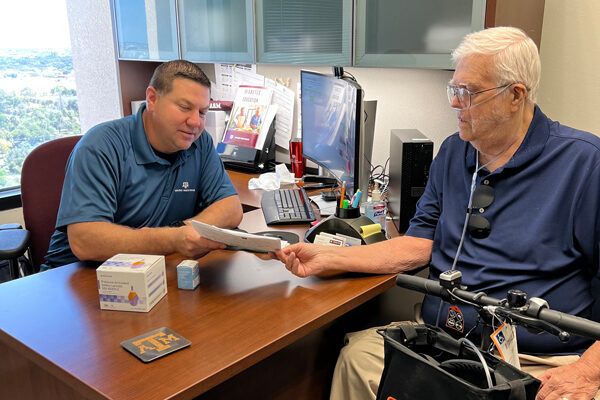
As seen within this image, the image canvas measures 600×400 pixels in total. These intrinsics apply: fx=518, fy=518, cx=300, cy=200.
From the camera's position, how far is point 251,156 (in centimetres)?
270

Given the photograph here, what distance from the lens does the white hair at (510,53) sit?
1.37m

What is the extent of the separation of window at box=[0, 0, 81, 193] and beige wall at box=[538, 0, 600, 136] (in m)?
2.85

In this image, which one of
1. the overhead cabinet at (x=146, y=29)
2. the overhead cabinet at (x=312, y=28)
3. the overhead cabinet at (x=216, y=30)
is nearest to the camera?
the overhead cabinet at (x=312, y=28)

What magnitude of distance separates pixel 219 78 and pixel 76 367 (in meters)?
2.41

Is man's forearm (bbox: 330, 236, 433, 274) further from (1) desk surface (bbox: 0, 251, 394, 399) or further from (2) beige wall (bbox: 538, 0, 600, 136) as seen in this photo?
(2) beige wall (bbox: 538, 0, 600, 136)

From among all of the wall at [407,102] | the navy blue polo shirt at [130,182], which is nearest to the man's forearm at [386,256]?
the navy blue polo shirt at [130,182]

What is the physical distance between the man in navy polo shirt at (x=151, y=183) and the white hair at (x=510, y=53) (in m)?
0.88

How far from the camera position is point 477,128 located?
4.68ft

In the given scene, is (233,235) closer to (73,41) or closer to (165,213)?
(165,213)

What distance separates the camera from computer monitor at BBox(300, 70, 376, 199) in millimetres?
1756

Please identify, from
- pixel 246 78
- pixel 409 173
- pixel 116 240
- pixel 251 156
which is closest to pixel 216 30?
pixel 246 78

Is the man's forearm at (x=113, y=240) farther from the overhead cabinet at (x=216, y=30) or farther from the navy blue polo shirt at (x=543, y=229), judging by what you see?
the overhead cabinet at (x=216, y=30)

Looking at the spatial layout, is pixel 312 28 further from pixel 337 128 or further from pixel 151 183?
pixel 151 183

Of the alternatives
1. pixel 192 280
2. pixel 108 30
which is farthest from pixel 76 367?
pixel 108 30
